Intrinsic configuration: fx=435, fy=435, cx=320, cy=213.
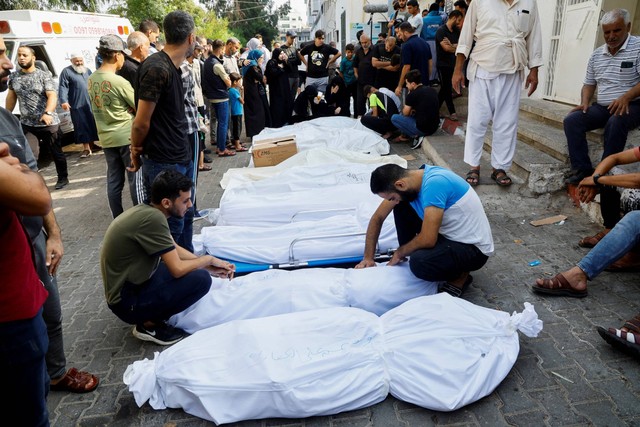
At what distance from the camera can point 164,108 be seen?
10.4 ft

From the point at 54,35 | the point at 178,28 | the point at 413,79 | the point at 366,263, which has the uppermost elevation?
the point at 54,35

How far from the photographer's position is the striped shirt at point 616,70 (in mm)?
3748

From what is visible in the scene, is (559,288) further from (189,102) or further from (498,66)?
(189,102)

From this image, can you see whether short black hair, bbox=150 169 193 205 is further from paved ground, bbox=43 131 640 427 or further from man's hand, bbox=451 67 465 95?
man's hand, bbox=451 67 465 95

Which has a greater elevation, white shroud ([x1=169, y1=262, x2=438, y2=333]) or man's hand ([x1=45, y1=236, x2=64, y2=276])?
man's hand ([x1=45, y1=236, x2=64, y2=276])

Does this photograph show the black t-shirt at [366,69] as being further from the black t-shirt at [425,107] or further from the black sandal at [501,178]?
the black sandal at [501,178]

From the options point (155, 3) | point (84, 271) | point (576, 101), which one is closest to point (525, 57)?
point (576, 101)

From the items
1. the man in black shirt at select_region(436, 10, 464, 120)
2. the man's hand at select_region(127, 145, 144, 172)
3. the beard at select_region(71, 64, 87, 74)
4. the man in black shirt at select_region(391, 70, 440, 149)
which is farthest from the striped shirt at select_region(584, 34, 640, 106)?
the beard at select_region(71, 64, 87, 74)

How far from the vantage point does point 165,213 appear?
Answer: 2617 mm

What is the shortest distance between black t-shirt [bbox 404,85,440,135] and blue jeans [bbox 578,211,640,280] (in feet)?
12.5

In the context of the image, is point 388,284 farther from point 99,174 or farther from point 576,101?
point 99,174

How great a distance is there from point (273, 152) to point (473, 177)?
9.12ft

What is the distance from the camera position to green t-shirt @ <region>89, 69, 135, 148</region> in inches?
156

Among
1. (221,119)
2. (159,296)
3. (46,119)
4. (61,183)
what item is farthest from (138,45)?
(159,296)
